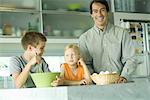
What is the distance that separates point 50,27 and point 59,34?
12 cm

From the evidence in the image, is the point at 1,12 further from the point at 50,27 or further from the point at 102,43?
the point at 102,43

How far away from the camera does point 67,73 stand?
1442 mm

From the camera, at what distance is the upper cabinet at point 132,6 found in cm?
334

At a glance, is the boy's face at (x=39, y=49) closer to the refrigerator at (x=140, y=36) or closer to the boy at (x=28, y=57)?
the boy at (x=28, y=57)

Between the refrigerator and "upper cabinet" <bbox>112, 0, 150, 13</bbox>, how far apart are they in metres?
0.09

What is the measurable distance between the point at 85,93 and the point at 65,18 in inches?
89.0

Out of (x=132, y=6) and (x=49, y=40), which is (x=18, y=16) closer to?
(x=49, y=40)

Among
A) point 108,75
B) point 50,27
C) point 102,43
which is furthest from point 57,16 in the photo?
point 108,75

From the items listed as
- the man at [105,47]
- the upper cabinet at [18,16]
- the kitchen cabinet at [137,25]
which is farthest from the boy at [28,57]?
the kitchen cabinet at [137,25]

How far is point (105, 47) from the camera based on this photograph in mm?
1707

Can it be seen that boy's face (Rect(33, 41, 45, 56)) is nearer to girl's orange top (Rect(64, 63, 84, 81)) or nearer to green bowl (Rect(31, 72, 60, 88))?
girl's orange top (Rect(64, 63, 84, 81))

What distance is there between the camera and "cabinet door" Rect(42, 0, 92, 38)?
3.08 metres

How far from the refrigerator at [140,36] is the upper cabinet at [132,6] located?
Answer: 0.29 ft

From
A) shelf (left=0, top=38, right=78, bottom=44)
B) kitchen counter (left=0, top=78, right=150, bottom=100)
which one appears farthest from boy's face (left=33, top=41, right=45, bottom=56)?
shelf (left=0, top=38, right=78, bottom=44)
